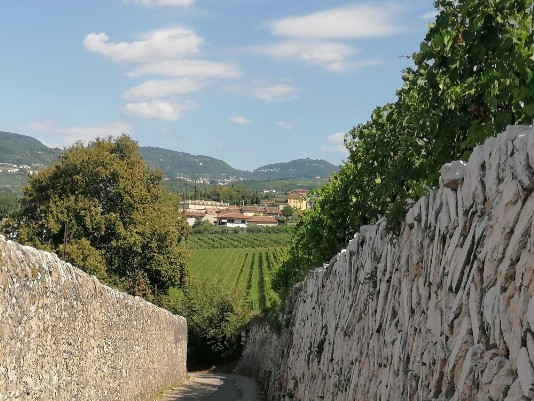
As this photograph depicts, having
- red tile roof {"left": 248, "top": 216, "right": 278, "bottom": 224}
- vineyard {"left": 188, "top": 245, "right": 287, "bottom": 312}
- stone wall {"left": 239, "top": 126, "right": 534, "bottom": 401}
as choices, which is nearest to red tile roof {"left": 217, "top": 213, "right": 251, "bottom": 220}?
red tile roof {"left": 248, "top": 216, "right": 278, "bottom": 224}

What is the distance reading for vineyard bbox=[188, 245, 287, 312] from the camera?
57.3 m

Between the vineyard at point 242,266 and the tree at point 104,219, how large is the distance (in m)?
17.3

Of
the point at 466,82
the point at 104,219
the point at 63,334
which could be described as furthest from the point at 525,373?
the point at 104,219

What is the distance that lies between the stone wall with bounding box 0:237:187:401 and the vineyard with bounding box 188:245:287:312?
37.4 meters

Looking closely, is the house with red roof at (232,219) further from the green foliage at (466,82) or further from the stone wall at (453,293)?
the stone wall at (453,293)

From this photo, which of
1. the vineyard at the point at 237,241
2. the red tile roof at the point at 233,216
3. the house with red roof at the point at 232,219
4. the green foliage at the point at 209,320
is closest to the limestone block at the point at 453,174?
the green foliage at the point at 209,320

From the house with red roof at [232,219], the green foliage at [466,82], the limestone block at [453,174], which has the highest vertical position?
the green foliage at [466,82]

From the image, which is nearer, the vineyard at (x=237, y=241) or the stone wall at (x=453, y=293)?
the stone wall at (x=453, y=293)

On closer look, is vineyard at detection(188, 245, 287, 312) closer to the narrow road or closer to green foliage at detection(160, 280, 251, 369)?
green foliage at detection(160, 280, 251, 369)

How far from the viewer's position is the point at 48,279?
330 inches

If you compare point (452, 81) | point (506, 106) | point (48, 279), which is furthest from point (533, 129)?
point (48, 279)

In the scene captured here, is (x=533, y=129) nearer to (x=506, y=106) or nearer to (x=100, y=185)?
(x=506, y=106)

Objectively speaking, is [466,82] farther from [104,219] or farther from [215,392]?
[104,219]

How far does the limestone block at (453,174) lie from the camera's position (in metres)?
4.78
